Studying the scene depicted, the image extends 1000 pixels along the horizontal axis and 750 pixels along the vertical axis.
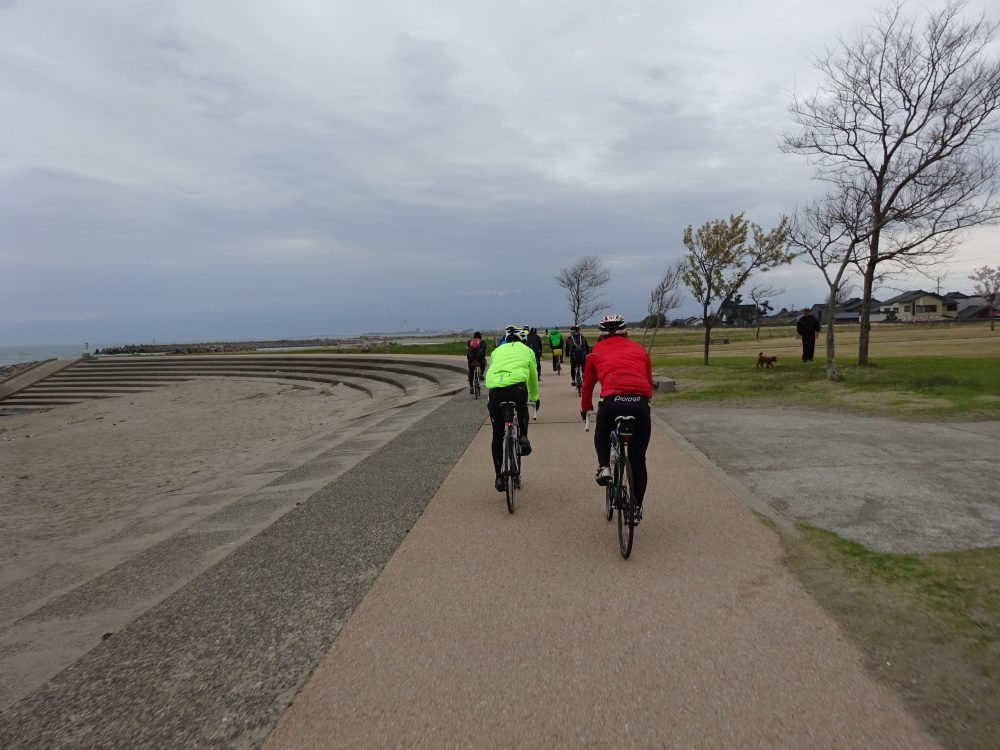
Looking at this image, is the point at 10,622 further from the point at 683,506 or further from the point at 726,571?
the point at 683,506

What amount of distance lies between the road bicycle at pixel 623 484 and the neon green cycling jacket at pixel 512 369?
4.92 ft

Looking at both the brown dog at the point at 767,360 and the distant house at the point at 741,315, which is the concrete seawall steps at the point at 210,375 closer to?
the brown dog at the point at 767,360

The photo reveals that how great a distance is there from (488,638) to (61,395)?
38.8m

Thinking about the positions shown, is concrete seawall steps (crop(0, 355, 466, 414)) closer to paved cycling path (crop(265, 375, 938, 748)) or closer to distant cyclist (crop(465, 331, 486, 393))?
distant cyclist (crop(465, 331, 486, 393))

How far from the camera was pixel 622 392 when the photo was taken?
198 inches

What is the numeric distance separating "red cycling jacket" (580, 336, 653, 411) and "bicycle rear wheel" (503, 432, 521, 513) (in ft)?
4.60

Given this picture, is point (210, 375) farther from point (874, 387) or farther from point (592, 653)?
Result: point (592, 653)

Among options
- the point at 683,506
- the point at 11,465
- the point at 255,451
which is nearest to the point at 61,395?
the point at 11,465

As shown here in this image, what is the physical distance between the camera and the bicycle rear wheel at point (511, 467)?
19.9ft

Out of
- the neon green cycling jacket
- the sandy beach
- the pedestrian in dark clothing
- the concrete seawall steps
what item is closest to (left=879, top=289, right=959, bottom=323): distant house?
the pedestrian in dark clothing

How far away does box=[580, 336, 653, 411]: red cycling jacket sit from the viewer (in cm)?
503

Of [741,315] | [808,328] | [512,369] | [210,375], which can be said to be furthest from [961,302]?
[512,369]

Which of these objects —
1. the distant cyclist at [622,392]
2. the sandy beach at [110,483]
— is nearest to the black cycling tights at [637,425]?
the distant cyclist at [622,392]

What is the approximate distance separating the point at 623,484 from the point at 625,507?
24 centimetres
